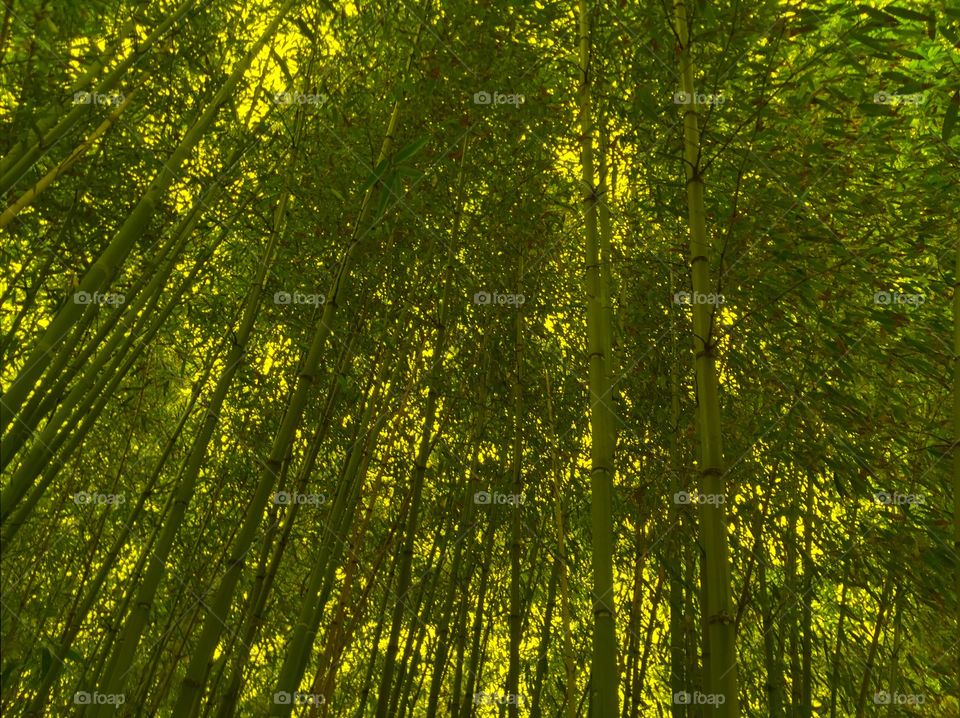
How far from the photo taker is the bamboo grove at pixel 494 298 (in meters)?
2.48

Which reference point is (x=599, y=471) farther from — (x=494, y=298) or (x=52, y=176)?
(x=52, y=176)

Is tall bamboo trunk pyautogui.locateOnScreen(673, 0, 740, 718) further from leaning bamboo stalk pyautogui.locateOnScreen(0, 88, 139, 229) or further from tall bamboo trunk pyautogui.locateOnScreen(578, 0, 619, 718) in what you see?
leaning bamboo stalk pyautogui.locateOnScreen(0, 88, 139, 229)

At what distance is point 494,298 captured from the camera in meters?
3.51

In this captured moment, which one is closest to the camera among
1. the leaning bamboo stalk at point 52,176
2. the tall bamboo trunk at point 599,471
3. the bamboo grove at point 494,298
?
the tall bamboo trunk at point 599,471

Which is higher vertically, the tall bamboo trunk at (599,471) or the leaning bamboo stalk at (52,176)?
the leaning bamboo stalk at (52,176)

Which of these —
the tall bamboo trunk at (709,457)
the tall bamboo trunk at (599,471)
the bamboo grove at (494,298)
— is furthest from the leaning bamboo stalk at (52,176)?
the tall bamboo trunk at (709,457)

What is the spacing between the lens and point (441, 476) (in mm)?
4109

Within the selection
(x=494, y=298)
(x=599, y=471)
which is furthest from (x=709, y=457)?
(x=494, y=298)

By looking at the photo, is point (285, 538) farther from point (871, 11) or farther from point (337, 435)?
point (871, 11)

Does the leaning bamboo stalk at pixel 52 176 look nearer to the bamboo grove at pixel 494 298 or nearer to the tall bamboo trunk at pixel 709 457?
the bamboo grove at pixel 494 298

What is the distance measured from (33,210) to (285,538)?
Result: 1927mm

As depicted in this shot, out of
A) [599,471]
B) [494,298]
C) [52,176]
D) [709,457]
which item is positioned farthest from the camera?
[494,298]

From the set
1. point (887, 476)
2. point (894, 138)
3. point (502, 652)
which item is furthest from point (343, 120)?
point (502, 652)

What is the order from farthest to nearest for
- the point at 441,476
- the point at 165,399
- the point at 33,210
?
the point at 165,399
the point at 441,476
the point at 33,210
